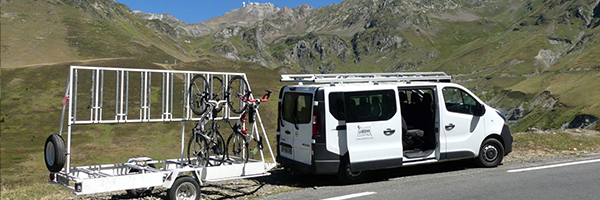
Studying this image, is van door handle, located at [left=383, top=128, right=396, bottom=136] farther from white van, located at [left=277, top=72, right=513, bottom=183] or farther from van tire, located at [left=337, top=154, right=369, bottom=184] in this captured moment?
van tire, located at [left=337, top=154, right=369, bottom=184]

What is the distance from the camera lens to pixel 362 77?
11.2 m

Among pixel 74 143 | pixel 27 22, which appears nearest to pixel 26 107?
pixel 74 143

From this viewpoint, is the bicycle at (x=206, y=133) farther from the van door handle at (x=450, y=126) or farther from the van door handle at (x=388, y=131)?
the van door handle at (x=450, y=126)

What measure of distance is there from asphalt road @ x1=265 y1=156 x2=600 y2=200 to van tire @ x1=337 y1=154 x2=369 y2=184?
214 mm

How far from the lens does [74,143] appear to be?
164 ft

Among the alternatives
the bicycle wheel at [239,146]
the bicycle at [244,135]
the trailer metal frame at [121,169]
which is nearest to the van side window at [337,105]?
the bicycle at [244,135]

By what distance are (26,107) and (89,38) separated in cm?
7338

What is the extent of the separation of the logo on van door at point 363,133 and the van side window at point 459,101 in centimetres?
239

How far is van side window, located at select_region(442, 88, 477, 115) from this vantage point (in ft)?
37.7

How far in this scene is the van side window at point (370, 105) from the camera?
10203mm

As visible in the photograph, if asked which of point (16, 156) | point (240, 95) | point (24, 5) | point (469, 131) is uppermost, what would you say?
point (24, 5)

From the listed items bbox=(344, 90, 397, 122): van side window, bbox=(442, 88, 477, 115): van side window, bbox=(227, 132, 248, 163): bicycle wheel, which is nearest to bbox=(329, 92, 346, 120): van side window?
bbox=(344, 90, 397, 122): van side window

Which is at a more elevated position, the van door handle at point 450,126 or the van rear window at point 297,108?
the van rear window at point 297,108

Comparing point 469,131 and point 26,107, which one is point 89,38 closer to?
point 26,107
